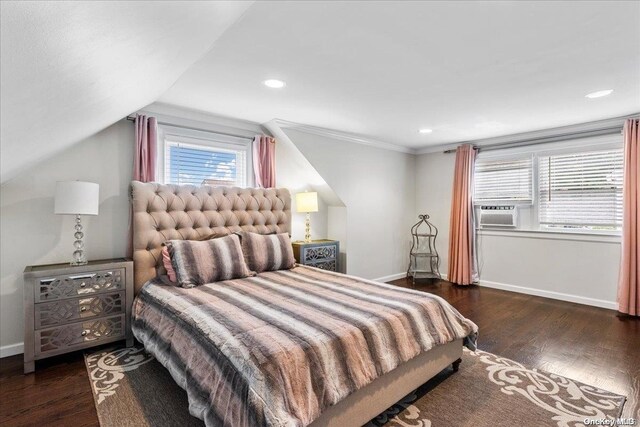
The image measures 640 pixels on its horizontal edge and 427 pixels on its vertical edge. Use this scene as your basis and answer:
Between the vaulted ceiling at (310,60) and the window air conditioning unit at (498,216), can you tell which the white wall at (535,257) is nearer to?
the window air conditioning unit at (498,216)

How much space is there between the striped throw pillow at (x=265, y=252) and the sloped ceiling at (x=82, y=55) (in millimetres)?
1692

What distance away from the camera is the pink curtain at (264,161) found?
396 cm

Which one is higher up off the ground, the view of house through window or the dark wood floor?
the view of house through window

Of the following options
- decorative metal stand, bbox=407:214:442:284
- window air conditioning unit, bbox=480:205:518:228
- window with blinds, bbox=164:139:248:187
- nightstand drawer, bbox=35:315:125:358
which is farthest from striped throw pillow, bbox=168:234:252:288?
window air conditioning unit, bbox=480:205:518:228

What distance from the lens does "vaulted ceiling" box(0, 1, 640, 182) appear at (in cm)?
101

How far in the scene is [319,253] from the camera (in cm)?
424

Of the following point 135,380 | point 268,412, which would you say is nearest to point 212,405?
point 268,412

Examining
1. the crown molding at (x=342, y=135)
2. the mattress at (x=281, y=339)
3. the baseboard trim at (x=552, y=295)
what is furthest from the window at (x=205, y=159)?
the baseboard trim at (x=552, y=295)

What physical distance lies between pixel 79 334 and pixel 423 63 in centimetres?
344

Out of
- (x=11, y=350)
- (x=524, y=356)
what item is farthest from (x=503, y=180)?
(x=11, y=350)

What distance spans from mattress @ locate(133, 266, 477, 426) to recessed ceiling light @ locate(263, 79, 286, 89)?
1744 mm

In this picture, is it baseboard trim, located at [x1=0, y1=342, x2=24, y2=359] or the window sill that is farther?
the window sill

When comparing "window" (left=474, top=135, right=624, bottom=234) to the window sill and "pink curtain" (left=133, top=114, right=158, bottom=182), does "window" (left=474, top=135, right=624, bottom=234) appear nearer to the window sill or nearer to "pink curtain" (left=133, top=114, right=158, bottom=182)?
the window sill

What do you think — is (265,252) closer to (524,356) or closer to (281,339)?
(281,339)
